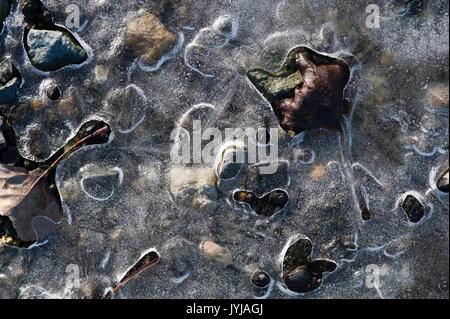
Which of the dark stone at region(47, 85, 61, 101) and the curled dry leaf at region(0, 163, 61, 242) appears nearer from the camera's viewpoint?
the curled dry leaf at region(0, 163, 61, 242)

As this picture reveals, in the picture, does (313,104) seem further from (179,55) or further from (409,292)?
(409,292)

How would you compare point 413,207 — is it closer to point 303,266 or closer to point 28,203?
point 303,266

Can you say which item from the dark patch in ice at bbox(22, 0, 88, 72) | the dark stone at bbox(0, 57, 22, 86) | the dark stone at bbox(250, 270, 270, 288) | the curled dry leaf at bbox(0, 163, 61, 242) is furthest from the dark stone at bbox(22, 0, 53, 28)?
the dark stone at bbox(250, 270, 270, 288)

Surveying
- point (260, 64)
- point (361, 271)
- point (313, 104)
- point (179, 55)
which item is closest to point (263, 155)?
point (313, 104)

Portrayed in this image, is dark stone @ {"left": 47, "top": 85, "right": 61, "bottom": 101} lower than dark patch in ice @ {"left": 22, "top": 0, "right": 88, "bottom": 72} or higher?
lower

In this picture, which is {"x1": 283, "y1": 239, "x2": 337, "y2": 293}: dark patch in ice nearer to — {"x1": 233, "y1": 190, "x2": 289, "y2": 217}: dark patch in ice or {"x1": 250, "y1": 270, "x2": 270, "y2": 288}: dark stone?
{"x1": 250, "y1": 270, "x2": 270, "y2": 288}: dark stone

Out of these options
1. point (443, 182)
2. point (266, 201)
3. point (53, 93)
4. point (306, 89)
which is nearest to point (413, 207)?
point (443, 182)
